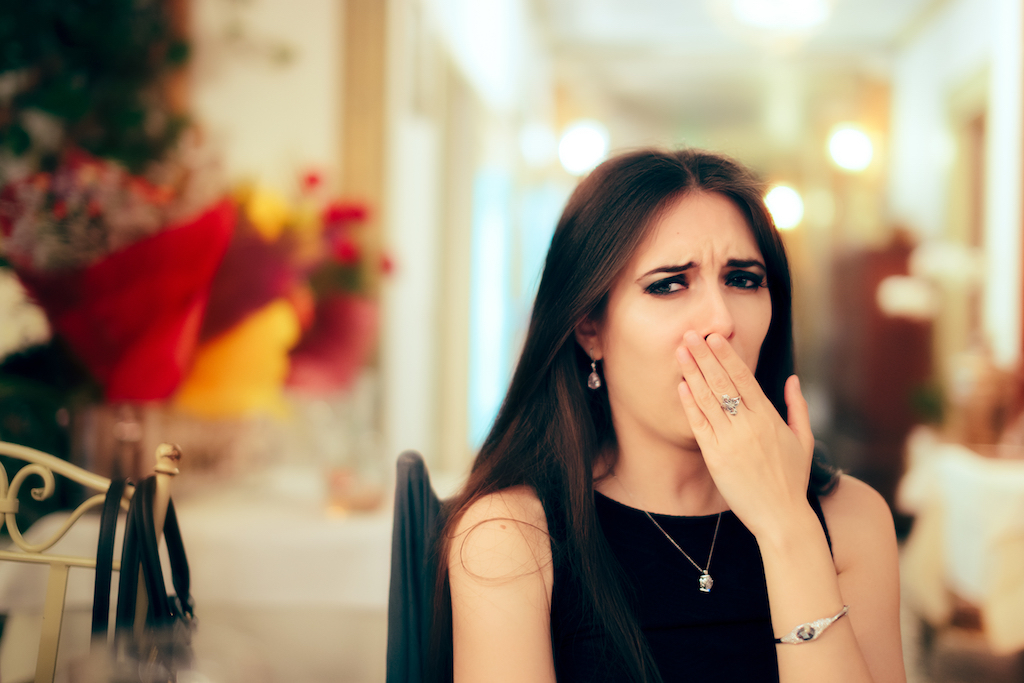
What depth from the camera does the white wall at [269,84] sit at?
2533 millimetres

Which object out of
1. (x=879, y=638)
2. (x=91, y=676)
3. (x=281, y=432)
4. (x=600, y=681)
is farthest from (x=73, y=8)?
(x=879, y=638)

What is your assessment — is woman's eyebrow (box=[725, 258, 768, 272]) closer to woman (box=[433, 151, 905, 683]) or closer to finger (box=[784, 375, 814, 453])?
woman (box=[433, 151, 905, 683])

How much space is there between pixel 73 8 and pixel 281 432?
4.54 feet

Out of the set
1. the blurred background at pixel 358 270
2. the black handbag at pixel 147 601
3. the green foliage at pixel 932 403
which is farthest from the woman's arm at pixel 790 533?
the green foliage at pixel 932 403

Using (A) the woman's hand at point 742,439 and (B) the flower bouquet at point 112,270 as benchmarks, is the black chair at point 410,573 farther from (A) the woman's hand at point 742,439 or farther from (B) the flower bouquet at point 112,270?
(B) the flower bouquet at point 112,270

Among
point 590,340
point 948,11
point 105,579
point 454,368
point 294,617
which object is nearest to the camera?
point 105,579

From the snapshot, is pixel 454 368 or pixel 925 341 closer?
pixel 454 368

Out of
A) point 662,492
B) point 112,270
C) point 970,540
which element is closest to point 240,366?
point 112,270

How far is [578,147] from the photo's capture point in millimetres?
6801

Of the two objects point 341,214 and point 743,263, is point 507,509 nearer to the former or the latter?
point 743,263

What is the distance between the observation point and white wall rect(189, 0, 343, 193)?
2533 mm

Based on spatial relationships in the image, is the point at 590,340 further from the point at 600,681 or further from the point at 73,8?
the point at 73,8

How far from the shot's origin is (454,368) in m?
3.71

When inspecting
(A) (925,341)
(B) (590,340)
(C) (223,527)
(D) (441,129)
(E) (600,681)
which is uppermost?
(D) (441,129)
